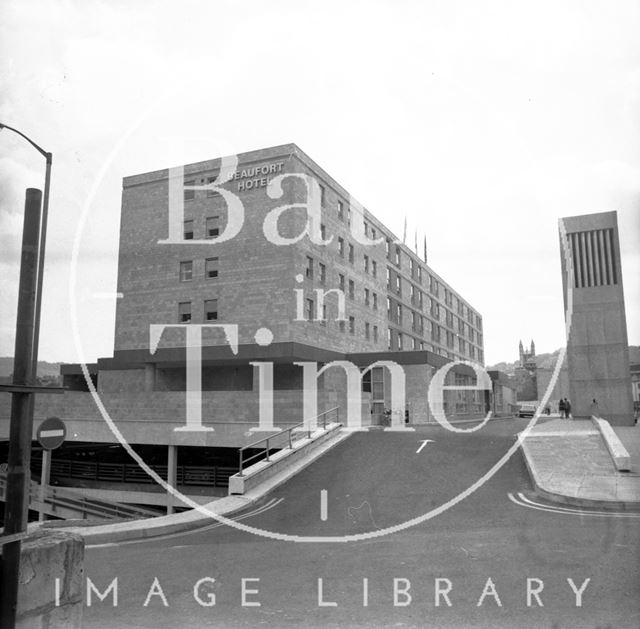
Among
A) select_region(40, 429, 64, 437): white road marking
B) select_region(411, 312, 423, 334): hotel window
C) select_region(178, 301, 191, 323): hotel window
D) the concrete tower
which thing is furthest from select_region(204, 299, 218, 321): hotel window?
select_region(40, 429, 64, 437): white road marking

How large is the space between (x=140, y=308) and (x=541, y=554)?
121ft

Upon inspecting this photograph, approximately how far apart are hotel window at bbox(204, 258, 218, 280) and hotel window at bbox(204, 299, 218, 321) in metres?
1.67

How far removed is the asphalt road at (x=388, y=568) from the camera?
6.44m

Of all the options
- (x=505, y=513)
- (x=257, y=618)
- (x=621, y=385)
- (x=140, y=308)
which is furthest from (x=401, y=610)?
(x=140, y=308)

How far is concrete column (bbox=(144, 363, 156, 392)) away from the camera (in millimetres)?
Result: 38531

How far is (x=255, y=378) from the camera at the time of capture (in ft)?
121

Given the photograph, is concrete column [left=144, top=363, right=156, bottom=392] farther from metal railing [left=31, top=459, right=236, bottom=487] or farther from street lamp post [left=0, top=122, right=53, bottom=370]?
street lamp post [left=0, top=122, right=53, bottom=370]

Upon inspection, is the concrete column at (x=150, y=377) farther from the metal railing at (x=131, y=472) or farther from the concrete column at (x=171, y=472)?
the concrete column at (x=171, y=472)

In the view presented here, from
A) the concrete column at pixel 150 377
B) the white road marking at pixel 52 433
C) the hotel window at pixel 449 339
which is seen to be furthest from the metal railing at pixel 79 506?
the hotel window at pixel 449 339

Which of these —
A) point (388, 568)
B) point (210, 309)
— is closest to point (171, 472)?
point (210, 309)

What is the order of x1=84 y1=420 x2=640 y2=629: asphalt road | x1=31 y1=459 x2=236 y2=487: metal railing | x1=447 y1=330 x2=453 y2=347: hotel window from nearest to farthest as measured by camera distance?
x1=84 y1=420 x2=640 y2=629: asphalt road → x1=31 y1=459 x2=236 y2=487: metal railing → x1=447 y1=330 x2=453 y2=347: hotel window

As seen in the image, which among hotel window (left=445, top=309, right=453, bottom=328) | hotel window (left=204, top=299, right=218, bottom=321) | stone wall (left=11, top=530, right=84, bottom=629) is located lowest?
stone wall (left=11, top=530, right=84, bottom=629)

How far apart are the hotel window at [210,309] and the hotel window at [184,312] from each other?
1.32 m

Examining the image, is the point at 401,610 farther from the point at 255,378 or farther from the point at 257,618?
the point at 255,378
